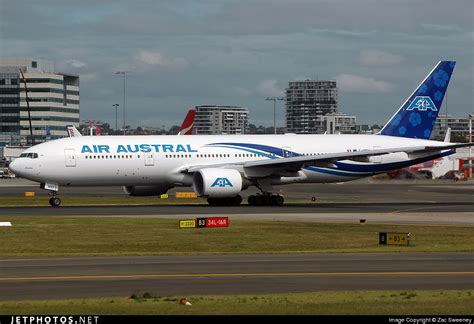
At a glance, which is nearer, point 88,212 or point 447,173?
point 88,212

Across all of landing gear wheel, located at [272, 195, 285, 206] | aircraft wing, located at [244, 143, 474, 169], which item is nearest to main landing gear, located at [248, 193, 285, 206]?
landing gear wheel, located at [272, 195, 285, 206]

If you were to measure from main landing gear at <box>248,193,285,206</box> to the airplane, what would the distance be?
7cm

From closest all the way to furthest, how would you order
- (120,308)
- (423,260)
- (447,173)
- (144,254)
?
(120,308)
(423,260)
(144,254)
(447,173)

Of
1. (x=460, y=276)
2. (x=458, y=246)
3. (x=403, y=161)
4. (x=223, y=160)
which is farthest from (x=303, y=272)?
(x=403, y=161)

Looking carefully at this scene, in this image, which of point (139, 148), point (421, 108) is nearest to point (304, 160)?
point (139, 148)

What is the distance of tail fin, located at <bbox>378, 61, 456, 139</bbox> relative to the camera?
73312mm

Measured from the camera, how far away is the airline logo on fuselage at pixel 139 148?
212 ft

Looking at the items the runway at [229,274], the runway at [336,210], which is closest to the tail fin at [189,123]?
the runway at [336,210]

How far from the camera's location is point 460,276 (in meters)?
28.7

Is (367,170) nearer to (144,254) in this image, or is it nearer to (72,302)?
(144,254)

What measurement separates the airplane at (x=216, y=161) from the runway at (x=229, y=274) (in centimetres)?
2906

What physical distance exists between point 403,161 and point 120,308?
49.8 metres

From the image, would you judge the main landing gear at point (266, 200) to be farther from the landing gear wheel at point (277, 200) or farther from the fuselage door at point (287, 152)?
the fuselage door at point (287, 152)

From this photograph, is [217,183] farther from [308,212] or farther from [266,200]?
[308,212]
